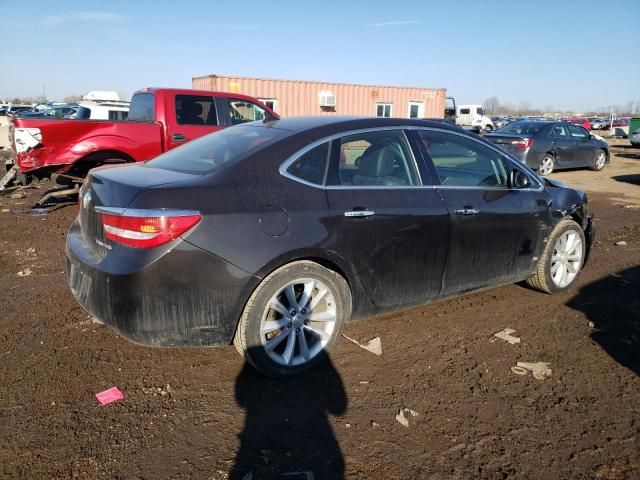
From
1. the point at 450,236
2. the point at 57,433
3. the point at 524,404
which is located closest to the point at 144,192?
the point at 57,433

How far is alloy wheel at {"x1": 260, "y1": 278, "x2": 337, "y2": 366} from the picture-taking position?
127 inches

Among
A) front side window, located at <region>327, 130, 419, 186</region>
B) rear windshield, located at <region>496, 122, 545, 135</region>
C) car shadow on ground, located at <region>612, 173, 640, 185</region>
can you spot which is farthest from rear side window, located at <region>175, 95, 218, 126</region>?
car shadow on ground, located at <region>612, 173, 640, 185</region>

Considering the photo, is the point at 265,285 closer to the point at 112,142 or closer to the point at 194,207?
the point at 194,207

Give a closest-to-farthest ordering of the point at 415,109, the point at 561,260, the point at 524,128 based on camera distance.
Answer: the point at 561,260 → the point at 524,128 → the point at 415,109

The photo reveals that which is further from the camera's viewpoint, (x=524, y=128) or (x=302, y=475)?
(x=524, y=128)

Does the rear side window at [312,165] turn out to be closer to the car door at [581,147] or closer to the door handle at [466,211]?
the door handle at [466,211]

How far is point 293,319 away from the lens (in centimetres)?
331

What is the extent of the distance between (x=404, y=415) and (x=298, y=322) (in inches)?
34.0

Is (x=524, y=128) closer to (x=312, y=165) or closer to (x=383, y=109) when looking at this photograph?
(x=383, y=109)

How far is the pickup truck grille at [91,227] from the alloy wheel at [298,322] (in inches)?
41.1

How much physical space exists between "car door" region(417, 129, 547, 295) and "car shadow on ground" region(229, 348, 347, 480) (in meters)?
1.40

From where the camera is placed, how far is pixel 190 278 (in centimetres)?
290

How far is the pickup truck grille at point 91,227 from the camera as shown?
3.06 meters

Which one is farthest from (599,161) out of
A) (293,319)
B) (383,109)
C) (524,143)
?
(293,319)
